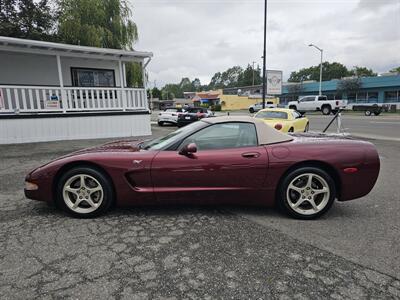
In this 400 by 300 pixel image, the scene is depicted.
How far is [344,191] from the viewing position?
352 centimetres

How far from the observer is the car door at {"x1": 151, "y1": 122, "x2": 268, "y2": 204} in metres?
3.38

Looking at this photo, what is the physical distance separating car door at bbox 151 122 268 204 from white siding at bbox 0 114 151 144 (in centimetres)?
824

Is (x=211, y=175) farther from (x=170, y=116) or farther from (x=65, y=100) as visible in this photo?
(x=170, y=116)

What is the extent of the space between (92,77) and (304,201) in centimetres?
1272

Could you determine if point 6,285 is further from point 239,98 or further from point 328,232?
point 239,98

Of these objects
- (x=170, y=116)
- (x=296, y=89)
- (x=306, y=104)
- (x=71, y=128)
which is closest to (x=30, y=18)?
(x=170, y=116)

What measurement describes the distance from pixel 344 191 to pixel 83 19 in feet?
56.9

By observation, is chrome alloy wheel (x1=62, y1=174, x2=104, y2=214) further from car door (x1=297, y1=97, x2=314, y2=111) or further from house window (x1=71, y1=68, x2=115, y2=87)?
car door (x1=297, y1=97, x2=314, y2=111)

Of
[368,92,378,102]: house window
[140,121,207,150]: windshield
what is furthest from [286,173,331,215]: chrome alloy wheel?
[368,92,378,102]: house window

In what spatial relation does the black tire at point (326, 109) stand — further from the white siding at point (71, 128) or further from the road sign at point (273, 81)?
the white siding at point (71, 128)

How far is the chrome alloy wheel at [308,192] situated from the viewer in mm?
3477

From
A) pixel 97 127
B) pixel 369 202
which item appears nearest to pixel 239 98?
pixel 97 127

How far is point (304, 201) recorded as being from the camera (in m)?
3.50

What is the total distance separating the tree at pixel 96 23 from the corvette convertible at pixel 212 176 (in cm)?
1449
